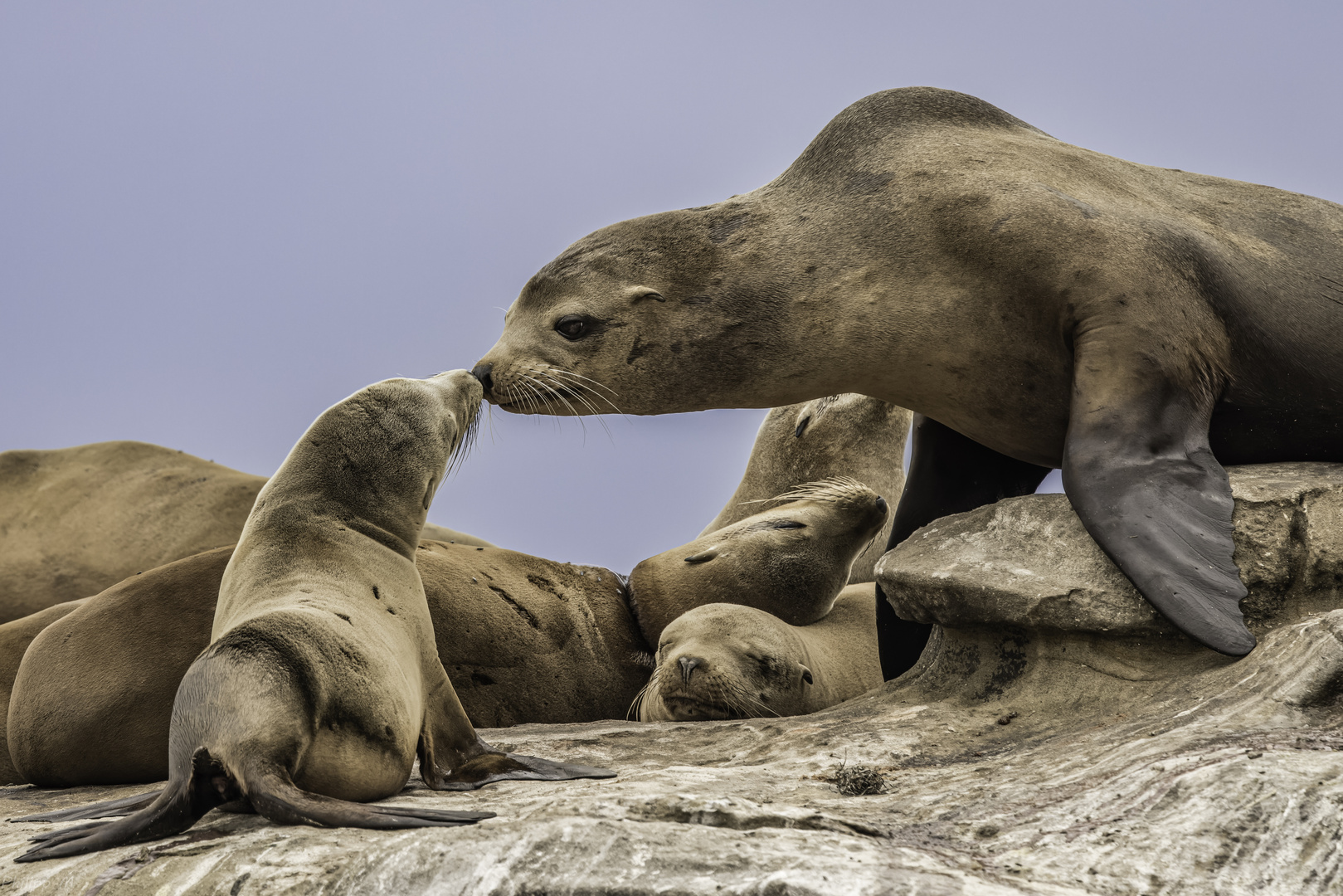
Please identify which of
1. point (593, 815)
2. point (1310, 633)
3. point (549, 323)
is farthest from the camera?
point (549, 323)

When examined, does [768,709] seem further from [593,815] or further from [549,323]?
[593,815]

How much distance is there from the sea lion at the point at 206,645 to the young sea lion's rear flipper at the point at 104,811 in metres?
0.86

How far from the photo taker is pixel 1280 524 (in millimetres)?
3539

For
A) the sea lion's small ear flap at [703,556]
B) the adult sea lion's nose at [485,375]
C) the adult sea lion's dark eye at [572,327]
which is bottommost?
the sea lion's small ear flap at [703,556]

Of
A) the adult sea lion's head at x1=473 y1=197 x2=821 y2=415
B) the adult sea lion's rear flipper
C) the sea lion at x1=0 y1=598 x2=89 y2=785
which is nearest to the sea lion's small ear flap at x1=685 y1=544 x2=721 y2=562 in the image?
the adult sea lion's head at x1=473 y1=197 x2=821 y2=415

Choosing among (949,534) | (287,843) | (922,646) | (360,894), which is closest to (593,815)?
(360,894)

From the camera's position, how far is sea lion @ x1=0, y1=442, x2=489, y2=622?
8047 millimetres

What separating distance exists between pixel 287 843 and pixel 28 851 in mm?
767

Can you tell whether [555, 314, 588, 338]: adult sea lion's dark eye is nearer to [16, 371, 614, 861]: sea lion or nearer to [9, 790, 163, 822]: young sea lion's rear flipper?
[16, 371, 614, 861]: sea lion

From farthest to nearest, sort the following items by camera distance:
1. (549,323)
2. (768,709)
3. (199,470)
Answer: (199,470)
(768,709)
(549,323)

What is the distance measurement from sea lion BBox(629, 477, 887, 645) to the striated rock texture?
4.87 ft

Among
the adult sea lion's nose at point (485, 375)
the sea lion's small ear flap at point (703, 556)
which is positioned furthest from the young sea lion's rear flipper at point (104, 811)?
the sea lion's small ear flap at point (703, 556)

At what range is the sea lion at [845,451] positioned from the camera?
288 inches

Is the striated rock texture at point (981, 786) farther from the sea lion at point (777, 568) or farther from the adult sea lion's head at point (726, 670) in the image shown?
the sea lion at point (777, 568)
